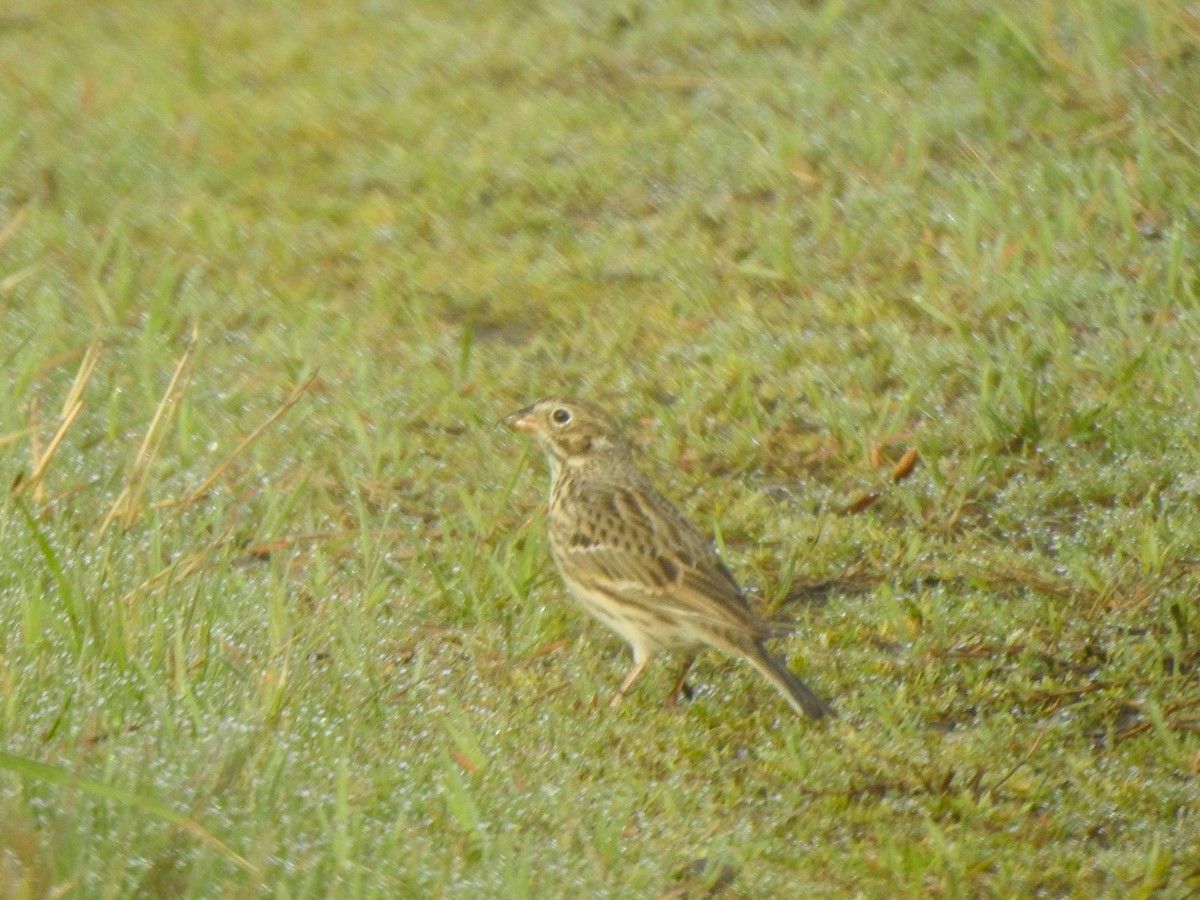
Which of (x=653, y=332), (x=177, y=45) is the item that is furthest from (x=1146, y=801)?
(x=177, y=45)

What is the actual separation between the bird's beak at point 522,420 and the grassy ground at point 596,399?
0.28 metres

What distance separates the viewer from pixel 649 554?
5602 millimetres

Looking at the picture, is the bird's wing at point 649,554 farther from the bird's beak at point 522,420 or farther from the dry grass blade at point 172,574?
the dry grass blade at point 172,574

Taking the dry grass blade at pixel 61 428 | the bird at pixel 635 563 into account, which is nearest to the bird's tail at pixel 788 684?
the bird at pixel 635 563

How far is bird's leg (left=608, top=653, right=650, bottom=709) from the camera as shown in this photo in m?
5.29

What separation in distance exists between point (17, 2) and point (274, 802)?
768cm

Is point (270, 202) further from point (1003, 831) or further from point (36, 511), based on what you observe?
point (1003, 831)

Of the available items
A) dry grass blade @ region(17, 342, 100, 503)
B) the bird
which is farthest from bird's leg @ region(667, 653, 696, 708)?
dry grass blade @ region(17, 342, 100, 503)

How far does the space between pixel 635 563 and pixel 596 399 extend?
1.68 metres

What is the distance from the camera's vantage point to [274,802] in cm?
430

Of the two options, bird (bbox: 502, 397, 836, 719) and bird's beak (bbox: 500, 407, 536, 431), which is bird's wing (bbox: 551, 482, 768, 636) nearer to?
bird (bbox: 502, 397, 836, 719)

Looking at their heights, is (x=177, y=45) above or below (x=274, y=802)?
below

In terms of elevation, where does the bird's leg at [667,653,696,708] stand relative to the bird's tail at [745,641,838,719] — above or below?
below

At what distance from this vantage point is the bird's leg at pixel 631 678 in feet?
17.4
